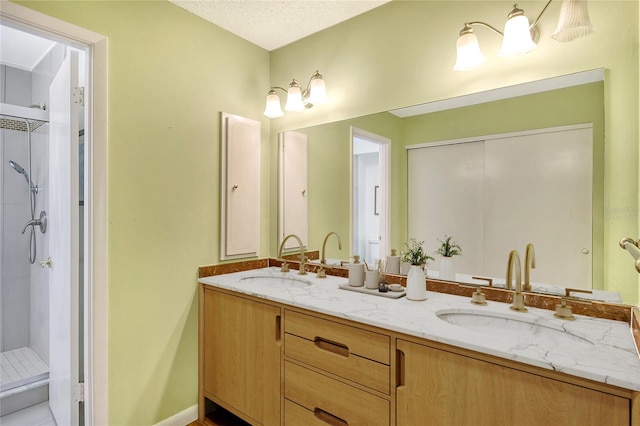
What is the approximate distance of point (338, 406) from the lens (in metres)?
1.38

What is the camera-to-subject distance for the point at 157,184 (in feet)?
6.10

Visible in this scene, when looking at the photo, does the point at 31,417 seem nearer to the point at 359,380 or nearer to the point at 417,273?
the point at 359,380

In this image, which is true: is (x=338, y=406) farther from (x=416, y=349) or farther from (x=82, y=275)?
(x=82, y=275)

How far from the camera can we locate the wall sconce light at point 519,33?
4.13 feet

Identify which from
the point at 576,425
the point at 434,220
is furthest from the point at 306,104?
the point at 576,425

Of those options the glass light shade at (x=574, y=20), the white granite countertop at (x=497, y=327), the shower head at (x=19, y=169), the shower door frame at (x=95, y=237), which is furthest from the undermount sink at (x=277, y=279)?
the shower head at (x=19, y=169)

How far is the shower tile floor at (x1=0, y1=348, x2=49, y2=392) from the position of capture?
85.8 inches

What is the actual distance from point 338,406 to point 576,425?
0.81 meters

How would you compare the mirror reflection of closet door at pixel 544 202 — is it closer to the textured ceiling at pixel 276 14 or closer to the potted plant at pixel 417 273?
the potted plant at pixel 417 273

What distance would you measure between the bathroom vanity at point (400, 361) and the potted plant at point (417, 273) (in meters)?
0.04

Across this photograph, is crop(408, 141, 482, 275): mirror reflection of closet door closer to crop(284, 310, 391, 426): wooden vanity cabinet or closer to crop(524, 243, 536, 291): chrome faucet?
crop(524, 243, 536, 291): chrome faucet

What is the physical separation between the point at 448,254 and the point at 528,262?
356 mm

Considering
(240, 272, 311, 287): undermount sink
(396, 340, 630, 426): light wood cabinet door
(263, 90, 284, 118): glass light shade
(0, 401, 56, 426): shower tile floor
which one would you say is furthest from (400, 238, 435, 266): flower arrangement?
(0, 401, 56, 426): shower tile floor

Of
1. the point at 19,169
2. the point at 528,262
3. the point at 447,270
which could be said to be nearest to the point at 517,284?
the point at 528,262
